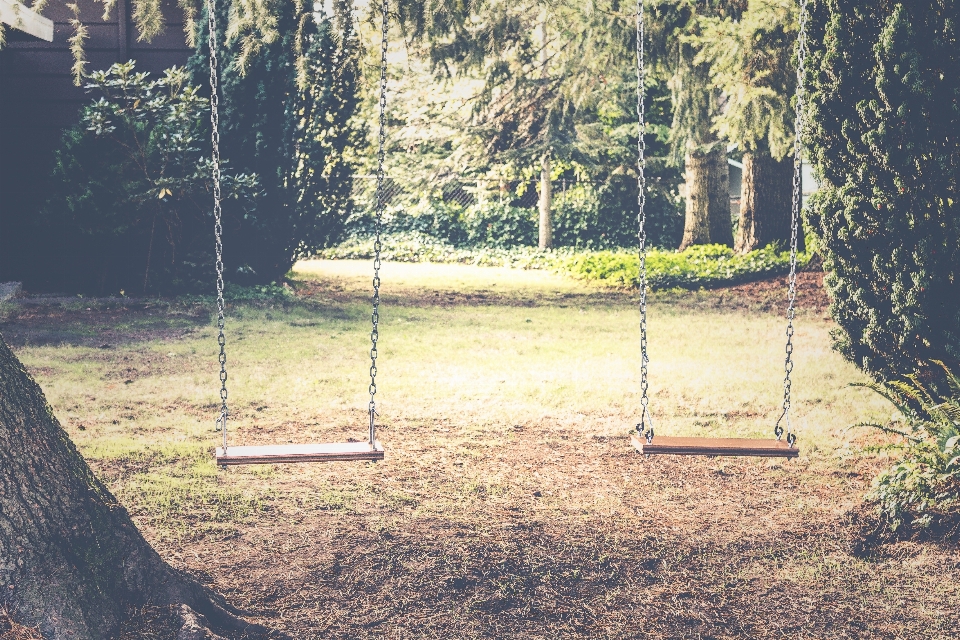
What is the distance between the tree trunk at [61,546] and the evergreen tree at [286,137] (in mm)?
8188

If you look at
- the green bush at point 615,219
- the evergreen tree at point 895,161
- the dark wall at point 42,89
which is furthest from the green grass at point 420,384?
the green bush at point 615,219

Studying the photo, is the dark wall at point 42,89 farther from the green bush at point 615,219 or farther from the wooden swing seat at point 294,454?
the green bush at point 615,219

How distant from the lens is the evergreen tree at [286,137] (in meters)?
11.2

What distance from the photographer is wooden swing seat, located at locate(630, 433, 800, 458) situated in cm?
440

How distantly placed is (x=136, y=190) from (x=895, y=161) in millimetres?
8334

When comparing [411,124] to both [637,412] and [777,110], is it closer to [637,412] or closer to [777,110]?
[777,110]

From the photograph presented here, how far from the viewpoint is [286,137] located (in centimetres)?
1149

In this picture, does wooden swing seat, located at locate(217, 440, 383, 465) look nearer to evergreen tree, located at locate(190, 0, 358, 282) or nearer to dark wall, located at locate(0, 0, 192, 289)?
evergreen tree, located at locate(190, 0, 358, 282)

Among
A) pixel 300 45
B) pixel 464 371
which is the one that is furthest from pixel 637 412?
pixel 300 45

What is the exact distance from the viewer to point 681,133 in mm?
13758

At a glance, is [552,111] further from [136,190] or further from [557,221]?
[136,190]

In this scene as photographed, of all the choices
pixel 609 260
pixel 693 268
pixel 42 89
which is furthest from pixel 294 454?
pixel 609 260

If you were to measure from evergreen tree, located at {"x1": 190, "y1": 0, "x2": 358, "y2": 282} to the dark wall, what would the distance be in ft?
3.24

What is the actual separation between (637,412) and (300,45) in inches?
180
